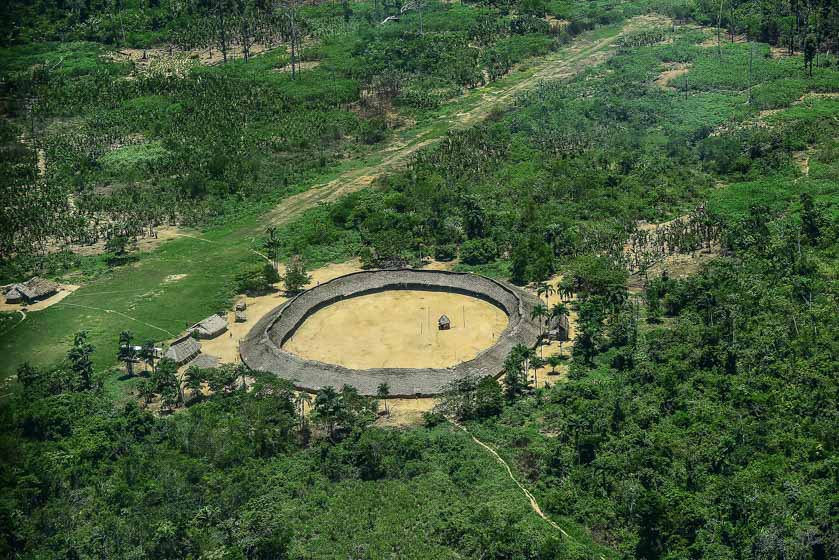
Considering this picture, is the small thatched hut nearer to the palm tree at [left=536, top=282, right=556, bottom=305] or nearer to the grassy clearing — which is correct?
the grassy clearing

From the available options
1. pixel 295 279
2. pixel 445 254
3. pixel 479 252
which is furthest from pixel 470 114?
pixel 295 279

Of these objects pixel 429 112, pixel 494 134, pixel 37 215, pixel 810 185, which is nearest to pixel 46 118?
pixel 37 215

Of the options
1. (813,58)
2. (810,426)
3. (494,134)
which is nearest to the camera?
(810,426)

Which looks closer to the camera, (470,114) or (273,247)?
(273,247)

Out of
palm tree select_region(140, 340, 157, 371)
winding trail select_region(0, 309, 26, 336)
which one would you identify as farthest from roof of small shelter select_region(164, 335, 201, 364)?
winding trail select_region(0, 309, 26, 336)

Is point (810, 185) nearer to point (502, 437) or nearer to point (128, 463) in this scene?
point (502, 437)

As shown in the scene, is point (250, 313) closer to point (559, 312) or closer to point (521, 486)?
point (559, 312)
